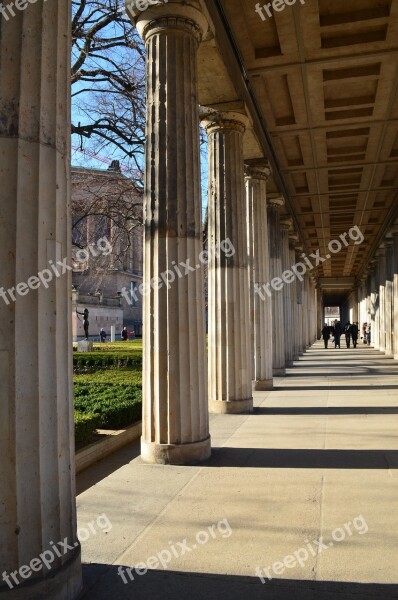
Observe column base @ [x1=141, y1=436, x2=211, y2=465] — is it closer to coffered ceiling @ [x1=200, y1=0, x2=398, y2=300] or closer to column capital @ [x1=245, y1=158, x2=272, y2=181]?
coffered ceiling @ [x1=200, y1=0, x2=398, y2=300]

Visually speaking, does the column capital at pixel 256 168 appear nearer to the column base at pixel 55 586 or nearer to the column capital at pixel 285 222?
the column capital at pixel 285 222

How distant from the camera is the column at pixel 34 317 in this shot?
122 inches

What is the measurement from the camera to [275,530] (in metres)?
4.54

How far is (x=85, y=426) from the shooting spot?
8.22 meters

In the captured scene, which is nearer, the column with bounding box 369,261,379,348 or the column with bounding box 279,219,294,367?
the column with bounding box 279,219,294,367

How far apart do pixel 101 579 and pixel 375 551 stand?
2044mm

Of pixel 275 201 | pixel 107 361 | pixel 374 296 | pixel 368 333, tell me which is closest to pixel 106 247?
pixel 107 361

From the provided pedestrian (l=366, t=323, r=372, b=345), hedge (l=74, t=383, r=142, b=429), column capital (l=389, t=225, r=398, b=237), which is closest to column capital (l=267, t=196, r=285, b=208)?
column capital (l=389, t=225, r=398, b=237)

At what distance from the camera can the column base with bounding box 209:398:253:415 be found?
33.8 feet

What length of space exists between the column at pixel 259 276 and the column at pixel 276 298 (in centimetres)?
315

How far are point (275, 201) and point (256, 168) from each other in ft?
13.8

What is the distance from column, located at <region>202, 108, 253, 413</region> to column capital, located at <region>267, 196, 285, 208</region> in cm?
751

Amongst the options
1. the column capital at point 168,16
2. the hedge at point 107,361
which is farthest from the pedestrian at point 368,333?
the column capital at point 168,16

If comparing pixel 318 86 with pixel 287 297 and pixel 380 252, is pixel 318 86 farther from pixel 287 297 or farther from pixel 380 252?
pixel 380 252
